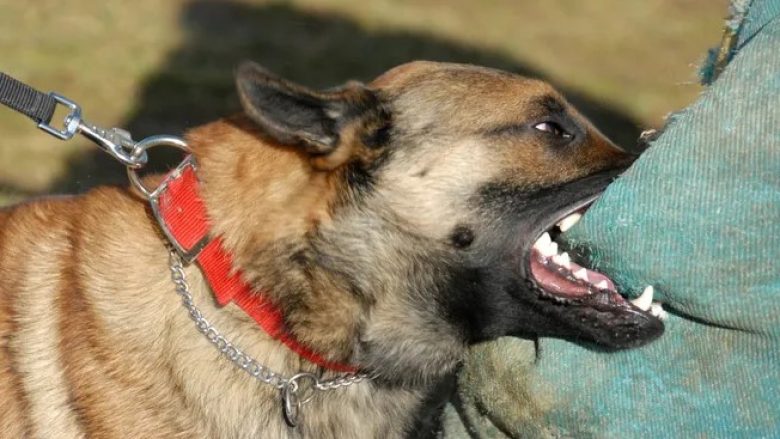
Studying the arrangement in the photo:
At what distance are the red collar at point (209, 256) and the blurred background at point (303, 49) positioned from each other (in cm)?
340

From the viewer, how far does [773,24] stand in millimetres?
2492

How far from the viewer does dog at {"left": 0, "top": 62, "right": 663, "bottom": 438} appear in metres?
2.68

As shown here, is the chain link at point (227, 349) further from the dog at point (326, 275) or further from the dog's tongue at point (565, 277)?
the dog's tongue at point (565, 277)

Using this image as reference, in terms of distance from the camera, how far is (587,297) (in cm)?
264

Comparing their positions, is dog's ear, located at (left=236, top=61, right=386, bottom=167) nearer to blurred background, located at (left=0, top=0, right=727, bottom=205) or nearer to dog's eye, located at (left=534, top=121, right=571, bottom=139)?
dog's eye, located at (left=534, top=121, right=571, bottom=139)

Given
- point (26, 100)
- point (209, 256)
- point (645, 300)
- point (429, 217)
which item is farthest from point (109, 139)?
point (645, 300)

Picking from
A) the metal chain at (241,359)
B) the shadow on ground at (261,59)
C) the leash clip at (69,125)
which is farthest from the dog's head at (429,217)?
the shadow on ground at (261,59)

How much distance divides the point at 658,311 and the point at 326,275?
A: 0.92m

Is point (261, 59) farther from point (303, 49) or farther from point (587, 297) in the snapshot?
point (587, 297)

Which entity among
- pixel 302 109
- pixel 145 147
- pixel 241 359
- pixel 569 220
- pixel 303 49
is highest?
pixel 302 109

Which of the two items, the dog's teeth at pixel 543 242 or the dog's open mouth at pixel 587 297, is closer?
the dog's open mouth at pixel 587 297

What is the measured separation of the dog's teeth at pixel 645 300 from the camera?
251 cm

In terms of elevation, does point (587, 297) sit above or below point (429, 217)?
below

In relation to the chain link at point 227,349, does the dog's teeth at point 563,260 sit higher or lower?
higher
